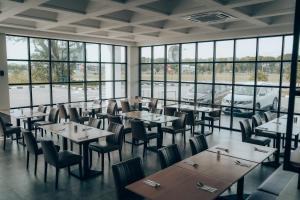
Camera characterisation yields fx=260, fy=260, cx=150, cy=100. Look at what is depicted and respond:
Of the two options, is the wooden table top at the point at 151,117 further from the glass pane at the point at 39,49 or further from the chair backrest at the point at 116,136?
the glass pane at the point at 39,49

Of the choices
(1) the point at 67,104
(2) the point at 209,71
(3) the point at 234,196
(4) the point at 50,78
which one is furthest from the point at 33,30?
(3) the point at 234,196

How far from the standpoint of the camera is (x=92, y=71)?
35.5 ft

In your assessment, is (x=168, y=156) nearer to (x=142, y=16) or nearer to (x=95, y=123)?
(x=95, y=123)

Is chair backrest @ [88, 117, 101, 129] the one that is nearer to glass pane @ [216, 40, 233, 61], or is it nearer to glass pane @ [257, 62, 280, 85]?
glass pane @ [216, 40, 233, 61]

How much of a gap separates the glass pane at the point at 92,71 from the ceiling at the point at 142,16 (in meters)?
1.35

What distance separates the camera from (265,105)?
862 centimetres

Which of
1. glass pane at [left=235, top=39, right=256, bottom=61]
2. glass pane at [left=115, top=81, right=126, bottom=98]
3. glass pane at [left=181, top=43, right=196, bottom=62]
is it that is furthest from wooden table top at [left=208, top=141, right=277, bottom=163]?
glass pane at [left=115, top=81, right=126, bottom=98]

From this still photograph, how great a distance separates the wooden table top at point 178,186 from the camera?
9.11 ft

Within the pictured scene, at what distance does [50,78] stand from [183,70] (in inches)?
201

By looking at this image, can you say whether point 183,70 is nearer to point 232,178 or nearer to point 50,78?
point 50,78

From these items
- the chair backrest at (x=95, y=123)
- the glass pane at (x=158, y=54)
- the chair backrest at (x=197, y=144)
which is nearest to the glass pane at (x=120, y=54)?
the glass pane at (x=158, y=54)

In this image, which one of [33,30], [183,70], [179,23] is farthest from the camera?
[183,70]

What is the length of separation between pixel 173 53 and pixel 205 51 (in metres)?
1.54

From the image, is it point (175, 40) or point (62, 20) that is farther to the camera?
point (175, 40)
